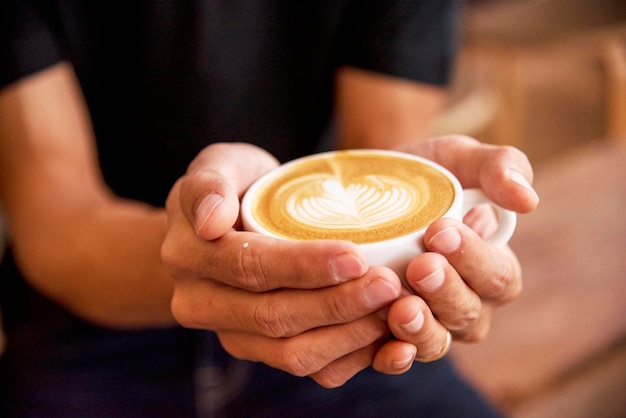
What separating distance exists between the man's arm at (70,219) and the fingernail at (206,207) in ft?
1.26

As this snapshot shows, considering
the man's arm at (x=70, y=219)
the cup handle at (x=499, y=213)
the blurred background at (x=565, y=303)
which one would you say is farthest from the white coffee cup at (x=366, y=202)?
the blurred background at (x=565, y=303)

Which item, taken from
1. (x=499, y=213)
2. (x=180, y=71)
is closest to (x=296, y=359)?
(x=499, y=213)

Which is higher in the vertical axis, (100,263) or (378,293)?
(378,293)

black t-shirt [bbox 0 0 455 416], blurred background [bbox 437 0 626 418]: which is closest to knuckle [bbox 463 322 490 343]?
blurred background [bbox 437 0 626 418]

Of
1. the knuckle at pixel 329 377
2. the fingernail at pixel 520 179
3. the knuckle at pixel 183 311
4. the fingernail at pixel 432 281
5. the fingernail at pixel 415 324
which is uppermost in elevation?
the fingernail at pixel 520 179

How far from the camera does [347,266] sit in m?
0.54

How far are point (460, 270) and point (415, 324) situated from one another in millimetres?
74

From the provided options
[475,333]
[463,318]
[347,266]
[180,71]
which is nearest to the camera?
[347,266]

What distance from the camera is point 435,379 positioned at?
102cm

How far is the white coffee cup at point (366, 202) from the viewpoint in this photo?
59 cm

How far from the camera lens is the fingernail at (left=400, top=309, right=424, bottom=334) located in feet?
1.86

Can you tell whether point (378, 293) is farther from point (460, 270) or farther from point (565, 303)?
point (565, 303)

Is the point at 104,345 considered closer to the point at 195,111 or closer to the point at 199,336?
the point at 199,336

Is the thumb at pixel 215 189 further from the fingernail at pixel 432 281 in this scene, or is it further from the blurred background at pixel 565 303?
the blurred background at pixel 565 303
